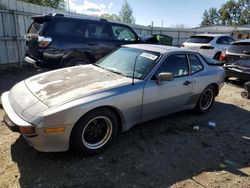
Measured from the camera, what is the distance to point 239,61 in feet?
26.3

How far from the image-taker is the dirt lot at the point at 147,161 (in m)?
3.03

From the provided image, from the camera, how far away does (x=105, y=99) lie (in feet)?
10.9

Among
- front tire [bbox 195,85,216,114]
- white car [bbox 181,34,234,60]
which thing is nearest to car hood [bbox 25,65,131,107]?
front tire [bbox 195,85,216,114]

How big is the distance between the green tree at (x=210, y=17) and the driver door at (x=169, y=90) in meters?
77.3

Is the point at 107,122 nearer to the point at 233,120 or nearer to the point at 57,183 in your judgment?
the point at 57,183

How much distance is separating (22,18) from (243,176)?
30.9 ft

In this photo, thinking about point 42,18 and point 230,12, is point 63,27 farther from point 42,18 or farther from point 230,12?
point 230,12

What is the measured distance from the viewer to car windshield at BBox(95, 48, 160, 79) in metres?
4.11

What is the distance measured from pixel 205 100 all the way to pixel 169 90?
5.42 feet

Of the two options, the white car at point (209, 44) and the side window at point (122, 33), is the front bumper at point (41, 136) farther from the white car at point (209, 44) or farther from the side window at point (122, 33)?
the white car at point (209, 44)

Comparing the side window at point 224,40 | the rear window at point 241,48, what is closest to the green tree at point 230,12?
the side window at point 224,40

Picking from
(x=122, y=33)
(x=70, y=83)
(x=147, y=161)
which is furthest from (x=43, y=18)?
(x=147, y=161)

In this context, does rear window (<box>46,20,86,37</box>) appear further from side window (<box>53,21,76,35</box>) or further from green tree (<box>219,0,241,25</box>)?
green tree (<box>219,0,241,25</box>)

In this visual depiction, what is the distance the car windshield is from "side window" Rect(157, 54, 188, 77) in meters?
0.21
